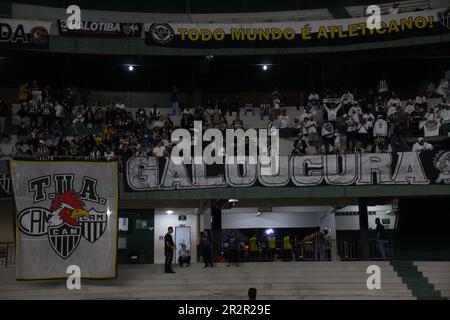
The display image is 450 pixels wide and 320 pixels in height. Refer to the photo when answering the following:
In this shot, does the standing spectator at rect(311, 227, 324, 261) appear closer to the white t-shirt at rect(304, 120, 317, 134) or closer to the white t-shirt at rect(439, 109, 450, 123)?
the white t-shirt at rect(304, 120, 317, 134)

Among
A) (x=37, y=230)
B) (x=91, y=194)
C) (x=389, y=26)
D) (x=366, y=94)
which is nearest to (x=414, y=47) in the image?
(x=389, y=26)

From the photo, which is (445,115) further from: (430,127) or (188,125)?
(188,125)

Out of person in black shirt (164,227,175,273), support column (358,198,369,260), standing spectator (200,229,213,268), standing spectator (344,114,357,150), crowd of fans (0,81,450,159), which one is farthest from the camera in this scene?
standing spectator (344,114,357,150)

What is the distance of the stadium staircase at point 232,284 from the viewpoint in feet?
67.8

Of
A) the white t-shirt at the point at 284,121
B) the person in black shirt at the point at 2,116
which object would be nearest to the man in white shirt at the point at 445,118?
the white t-shirt at the point at 284,121

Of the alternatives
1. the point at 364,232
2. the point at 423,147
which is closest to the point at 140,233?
the point at 364,232

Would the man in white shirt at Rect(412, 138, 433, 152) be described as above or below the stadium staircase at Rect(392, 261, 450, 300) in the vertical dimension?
above

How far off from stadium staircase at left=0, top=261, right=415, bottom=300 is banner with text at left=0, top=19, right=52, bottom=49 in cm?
1246

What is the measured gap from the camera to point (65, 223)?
20875 millimetres

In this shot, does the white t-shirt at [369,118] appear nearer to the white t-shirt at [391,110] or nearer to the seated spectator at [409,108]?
the white t-shirt at [391,110]

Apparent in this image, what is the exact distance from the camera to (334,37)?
3189 centimetres

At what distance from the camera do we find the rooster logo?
2058 centimetres

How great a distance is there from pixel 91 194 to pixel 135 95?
15773 millimetres

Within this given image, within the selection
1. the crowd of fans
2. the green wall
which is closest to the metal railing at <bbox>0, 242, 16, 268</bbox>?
the crowd of fans
